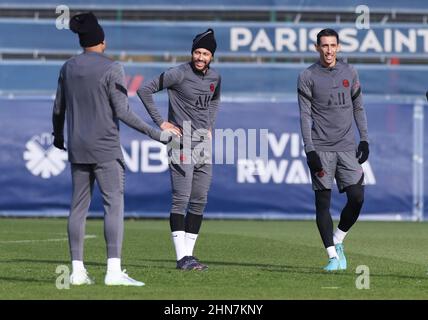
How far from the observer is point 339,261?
10.7m

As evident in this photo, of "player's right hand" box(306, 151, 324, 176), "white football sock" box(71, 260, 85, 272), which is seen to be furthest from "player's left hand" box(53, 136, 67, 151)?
"player's right hand" box(306, 151, 324, 176)

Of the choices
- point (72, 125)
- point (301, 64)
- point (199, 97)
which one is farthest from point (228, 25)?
point (72, 125)

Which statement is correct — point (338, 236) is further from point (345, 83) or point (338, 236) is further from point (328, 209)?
point (345, 83)

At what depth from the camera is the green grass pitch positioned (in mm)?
8609

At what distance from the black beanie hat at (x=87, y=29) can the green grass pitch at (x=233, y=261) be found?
6.02 feet

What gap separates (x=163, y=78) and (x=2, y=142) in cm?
926

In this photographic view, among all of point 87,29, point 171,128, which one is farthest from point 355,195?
point 87,29

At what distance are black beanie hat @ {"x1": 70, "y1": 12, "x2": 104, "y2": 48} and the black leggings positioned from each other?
2.83 metres

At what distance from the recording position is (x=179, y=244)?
431 inches

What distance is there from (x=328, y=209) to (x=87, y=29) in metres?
3.06

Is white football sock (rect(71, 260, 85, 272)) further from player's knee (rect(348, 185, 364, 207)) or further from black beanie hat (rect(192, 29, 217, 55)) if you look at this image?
player's knee (rect(348, 185, 364, 207))

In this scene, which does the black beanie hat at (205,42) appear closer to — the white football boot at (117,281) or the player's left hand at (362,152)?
the player's left hand at (362,152)
